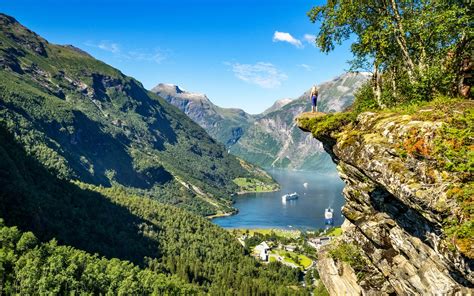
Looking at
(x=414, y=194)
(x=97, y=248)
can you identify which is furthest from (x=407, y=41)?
(x=97, y=248)

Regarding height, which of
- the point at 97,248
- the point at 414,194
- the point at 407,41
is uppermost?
the point at 407,41

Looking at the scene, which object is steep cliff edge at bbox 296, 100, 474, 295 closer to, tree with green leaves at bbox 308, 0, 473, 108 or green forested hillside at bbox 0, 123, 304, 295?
tree with green leaves at bbox 308, 0, 473, 108

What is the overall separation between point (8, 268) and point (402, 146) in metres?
76.1

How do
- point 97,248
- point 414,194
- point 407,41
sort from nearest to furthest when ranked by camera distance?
point 414,194 → point 407,41 → point 97,248

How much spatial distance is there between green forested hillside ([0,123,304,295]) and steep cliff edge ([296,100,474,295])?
212 ft

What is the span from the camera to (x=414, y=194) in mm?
16453

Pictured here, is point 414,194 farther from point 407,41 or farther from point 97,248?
point 97,248

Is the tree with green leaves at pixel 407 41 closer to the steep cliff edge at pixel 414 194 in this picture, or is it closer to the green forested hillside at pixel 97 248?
the steep cliff edge at pixel 414 194

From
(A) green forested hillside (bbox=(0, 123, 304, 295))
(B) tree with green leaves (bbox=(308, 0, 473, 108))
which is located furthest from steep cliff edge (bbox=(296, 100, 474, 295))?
(A) green forested hillside (bbox=(0, 123, 304, 295))

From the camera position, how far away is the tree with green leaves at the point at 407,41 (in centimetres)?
2131

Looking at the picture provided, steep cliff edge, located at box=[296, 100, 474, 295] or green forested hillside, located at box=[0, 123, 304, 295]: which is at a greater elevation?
steep cliff edge, located at box=[296, 100, 474, 295]

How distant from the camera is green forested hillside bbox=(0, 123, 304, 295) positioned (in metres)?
72.1

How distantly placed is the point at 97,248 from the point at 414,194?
138790mm

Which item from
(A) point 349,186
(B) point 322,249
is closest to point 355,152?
(A) point 349,186
